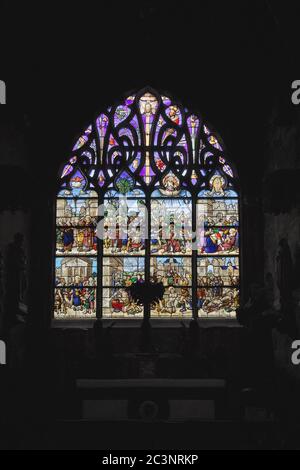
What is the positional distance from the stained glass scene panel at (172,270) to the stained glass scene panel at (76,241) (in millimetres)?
1238

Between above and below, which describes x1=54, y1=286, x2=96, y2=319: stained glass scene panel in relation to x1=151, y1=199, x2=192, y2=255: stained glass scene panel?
below

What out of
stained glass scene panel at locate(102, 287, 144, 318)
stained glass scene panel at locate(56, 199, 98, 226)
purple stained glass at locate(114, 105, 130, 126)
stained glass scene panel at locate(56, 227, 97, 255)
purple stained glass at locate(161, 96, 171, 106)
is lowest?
stained glass scene panel at locate(102, 287, 144, 318)

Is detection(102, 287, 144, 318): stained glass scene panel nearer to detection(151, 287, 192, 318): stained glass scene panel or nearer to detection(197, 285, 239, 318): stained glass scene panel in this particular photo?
detection(151, 287, 192, 318): stained glass scene panel

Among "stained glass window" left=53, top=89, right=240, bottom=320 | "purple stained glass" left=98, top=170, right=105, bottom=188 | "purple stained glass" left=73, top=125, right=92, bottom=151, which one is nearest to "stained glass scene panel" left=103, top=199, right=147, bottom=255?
"stained glass window" left=53, top=89, right=240, bottom=320

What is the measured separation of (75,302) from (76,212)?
5.92 feet

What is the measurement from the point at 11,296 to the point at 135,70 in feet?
18.5

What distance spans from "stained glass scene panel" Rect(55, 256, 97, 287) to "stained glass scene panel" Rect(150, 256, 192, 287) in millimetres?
1176

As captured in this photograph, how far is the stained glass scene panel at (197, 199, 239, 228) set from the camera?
1387cm

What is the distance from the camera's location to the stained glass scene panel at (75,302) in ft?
44.1

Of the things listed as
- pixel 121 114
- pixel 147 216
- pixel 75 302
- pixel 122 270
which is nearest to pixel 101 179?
pixel 147 216

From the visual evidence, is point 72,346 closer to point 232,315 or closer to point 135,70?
point 232,315

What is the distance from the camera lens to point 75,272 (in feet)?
44.7

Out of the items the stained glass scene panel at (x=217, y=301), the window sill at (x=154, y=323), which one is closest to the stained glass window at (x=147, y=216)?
the stained glass scene panel at (x=217, y=301)

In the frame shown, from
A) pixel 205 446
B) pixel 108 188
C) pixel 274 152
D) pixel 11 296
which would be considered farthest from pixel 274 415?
pixel 108 188
